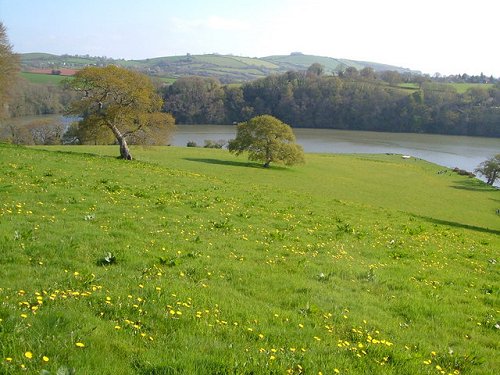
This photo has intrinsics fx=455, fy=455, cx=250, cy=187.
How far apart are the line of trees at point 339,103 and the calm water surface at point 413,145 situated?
1167 cm

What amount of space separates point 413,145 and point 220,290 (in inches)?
5058

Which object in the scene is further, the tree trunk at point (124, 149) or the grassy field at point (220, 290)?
the tree trunk at point (124, 149)

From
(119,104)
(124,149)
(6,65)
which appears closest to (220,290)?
(124,149)

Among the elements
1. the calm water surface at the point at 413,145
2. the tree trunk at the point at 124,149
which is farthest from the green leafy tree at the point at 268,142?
the calm water surface at the point at 413,145

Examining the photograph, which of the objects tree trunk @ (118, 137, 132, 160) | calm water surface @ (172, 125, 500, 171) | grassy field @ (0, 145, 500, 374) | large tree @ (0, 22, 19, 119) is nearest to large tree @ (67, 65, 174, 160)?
tree trunk @ (118, 137, 132, 160)

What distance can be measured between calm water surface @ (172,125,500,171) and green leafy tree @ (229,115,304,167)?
4757cm

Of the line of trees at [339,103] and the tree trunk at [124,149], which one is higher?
the line of trees at [339,103]

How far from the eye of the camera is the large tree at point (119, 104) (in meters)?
39.9

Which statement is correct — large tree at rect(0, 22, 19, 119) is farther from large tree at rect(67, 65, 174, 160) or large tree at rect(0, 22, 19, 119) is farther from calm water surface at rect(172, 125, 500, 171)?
calm water surface at rect(172, 125, 500, 171)

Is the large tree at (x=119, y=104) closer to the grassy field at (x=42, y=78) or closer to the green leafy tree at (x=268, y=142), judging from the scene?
the green leafy tree at (x=268, y=142)

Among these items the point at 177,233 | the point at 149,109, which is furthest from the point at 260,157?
the point at 177,233

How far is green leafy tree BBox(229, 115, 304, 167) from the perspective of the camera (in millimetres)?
56844

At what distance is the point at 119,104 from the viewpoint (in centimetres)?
4175

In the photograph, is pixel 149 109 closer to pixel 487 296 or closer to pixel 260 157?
pixel 260 157
